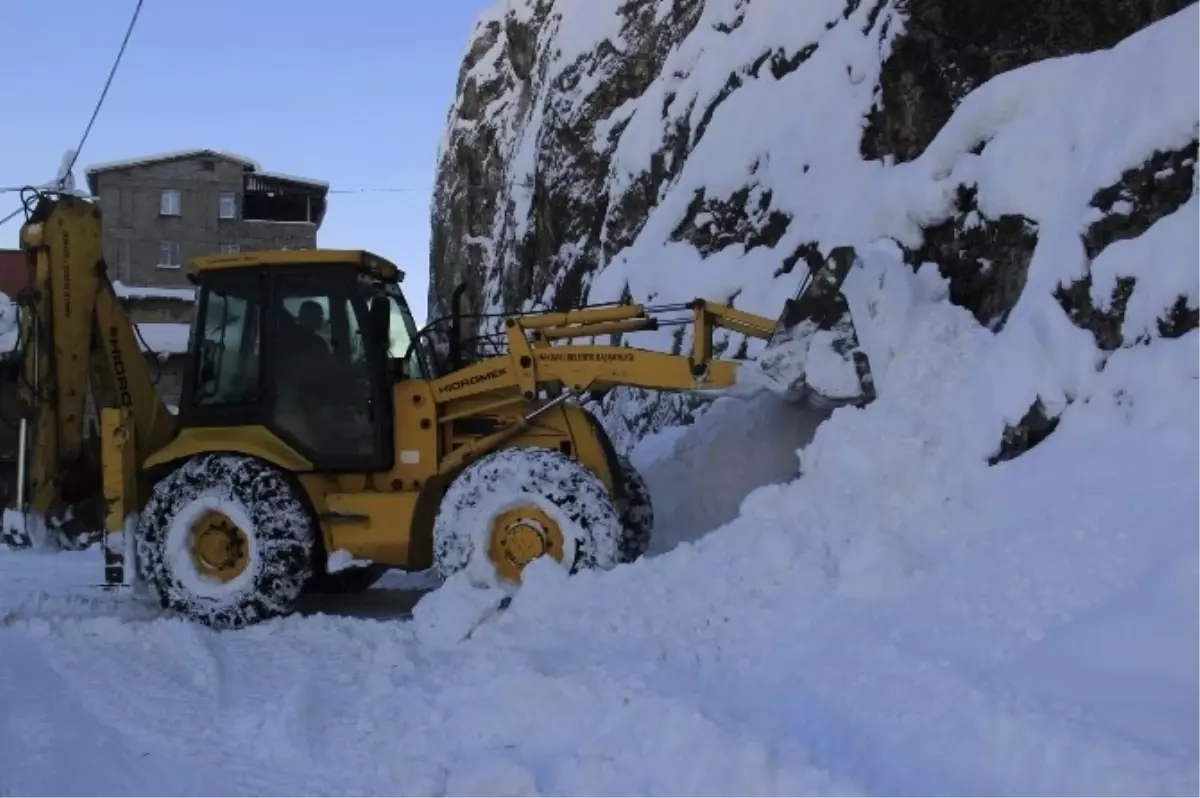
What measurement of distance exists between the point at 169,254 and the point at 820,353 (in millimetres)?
42529

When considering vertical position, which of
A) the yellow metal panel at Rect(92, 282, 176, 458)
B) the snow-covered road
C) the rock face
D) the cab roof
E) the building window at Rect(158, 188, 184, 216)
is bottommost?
the snow-covered road

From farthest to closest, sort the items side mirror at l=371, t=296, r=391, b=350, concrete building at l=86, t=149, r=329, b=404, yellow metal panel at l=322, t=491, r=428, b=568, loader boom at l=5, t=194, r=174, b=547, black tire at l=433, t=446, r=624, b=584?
concrete building at l=86, t=149, r=329, b=404 → loader boom at l=5, t=194, r=174, b=547 → side mirror at l=371, t=296, r=391, b=350 → yellow metal panel at l=322, t=491, r=428, b=568 → black tire at l=433, t=446, r=624, b=584

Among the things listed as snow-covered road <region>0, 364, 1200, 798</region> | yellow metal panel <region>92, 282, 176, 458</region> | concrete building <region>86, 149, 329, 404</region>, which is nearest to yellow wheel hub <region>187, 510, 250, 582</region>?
snow-covered road <region>0, 364, 1200, 798</region>

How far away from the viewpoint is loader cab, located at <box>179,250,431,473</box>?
7.49 metres

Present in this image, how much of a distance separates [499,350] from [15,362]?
3.45 m

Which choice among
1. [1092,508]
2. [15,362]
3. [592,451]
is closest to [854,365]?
[592,451]

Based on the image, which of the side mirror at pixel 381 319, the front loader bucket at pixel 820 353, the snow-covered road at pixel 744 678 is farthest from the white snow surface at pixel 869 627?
the side mirror at pixel 381 319

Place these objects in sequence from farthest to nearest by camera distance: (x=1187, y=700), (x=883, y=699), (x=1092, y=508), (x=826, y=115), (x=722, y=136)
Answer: (x=722, y=136) < (x=826, y=115) < (x=1092, y=508) < (x=883, y=699) < (x=1187, y=700)

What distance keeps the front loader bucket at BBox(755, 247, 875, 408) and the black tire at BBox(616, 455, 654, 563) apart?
1184 mm

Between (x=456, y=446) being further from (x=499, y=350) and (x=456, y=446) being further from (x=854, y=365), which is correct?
Result: (x=854, y=365)

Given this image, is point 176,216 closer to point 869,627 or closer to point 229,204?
point 229,204

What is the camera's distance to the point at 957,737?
12.5 feet

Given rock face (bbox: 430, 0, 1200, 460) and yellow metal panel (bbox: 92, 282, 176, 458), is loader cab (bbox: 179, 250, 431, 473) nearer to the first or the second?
yellow metal panel (bbox: 92, 282, 176, 458)

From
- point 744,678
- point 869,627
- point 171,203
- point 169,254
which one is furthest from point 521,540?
point 171,203
